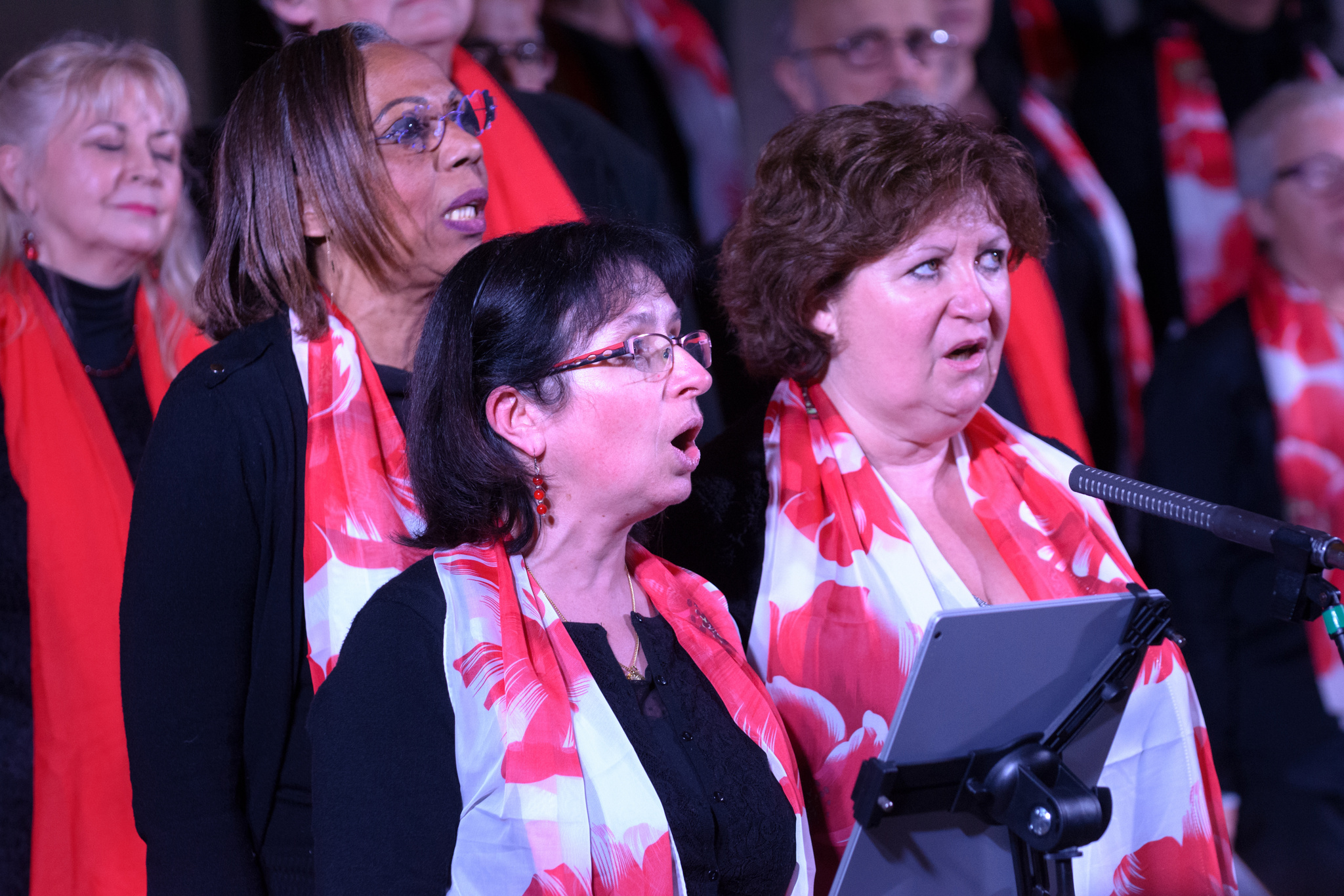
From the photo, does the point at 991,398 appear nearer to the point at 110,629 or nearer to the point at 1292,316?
the point at 1292,316

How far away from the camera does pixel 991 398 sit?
99.3 inches

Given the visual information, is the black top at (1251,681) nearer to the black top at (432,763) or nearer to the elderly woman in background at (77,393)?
the black top at (432,763)

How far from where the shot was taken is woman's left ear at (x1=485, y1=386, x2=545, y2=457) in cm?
134

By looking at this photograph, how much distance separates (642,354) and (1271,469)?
2.03 metres

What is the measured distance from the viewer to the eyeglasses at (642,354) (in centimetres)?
133

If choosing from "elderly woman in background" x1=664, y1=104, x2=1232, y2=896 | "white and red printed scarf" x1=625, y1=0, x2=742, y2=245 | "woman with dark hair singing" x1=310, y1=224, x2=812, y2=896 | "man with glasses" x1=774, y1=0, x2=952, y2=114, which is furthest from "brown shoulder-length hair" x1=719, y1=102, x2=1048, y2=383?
"man with glasses" x1=774, y1=0, x2=952, y2=114

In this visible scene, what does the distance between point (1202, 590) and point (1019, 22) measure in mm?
1439

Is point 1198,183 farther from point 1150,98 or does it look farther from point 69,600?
point 69,600

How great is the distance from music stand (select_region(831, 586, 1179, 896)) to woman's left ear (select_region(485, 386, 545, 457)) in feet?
1.57

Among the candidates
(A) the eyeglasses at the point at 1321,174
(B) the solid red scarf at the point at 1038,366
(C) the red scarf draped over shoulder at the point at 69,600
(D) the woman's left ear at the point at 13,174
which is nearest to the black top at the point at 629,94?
(B) the solid red scarf at the point at 1038,366

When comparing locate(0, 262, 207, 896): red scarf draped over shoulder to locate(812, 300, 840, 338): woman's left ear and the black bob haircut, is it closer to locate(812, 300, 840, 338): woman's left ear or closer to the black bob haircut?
the black bob haircut

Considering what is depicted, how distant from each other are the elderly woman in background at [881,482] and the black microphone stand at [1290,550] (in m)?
0.42

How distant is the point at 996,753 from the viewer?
1212 mm

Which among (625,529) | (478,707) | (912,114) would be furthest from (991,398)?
(478,707)
